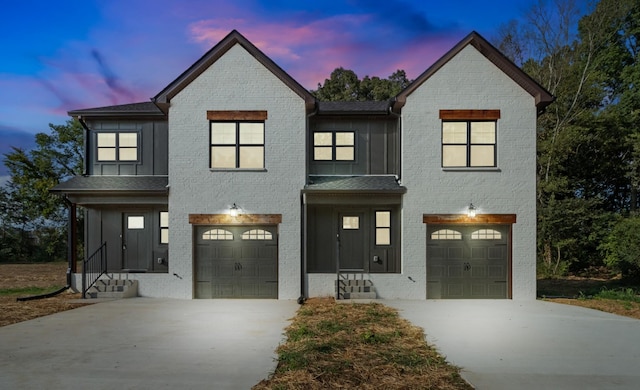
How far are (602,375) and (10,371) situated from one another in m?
8.68

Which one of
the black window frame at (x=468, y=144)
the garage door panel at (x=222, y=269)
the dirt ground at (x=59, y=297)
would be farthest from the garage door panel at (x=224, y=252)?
the black window frame at (x=468, y=144)

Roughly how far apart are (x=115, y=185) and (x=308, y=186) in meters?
6.29

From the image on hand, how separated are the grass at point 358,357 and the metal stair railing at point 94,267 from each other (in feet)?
24.1

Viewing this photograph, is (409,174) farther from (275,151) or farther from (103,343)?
(103,343)

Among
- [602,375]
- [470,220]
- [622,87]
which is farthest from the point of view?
[622,87]

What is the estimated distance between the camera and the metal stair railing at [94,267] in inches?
485

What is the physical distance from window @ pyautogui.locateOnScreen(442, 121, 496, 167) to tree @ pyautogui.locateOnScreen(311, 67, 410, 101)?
58.9ft

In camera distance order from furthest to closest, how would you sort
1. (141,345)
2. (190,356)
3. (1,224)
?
(1,224)
(141,345)
(190,356)

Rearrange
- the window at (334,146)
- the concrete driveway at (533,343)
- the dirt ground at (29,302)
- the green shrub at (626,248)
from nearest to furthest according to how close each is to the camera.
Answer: the concrete driveway at (533,343), the dirt ground at (29,302), the window at (334,146), the green shrub at (626,248)

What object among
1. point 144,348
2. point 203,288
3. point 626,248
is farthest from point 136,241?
point 626,248

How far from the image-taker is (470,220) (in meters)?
12.3

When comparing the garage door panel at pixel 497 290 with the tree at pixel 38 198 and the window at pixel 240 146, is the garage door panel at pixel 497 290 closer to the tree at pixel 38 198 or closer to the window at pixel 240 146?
the window at pixel 240 146

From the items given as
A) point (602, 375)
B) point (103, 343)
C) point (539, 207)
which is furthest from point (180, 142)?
point (539, 207)

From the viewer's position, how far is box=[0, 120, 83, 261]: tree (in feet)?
89.3
